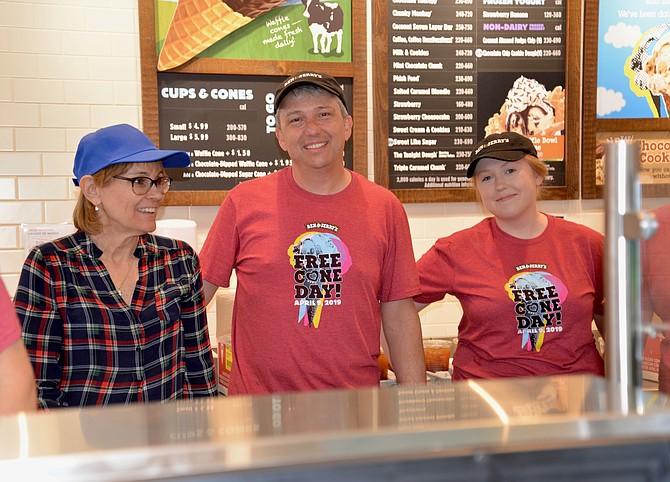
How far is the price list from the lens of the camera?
375cm

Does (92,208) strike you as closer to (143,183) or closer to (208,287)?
(143,183)

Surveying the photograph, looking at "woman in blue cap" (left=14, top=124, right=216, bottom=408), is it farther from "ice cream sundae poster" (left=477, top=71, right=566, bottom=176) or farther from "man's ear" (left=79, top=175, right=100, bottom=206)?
"ice cream sundae poster" (left=477, top=71, right=566, bottom=176)

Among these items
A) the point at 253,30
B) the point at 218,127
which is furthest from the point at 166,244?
the point at 253,30

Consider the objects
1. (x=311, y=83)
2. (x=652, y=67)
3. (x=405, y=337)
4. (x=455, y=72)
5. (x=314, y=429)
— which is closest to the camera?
(x=314, y=429)

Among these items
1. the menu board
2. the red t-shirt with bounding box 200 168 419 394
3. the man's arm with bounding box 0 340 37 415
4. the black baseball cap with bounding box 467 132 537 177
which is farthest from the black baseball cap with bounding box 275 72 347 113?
the man's arm with bounding box 0 340 37 415

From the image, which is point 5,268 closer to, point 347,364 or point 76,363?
point 76,363

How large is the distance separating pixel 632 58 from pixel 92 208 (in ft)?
9.57

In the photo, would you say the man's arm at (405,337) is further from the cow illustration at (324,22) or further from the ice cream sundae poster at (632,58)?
the ice cream sundae poster at (632,58)

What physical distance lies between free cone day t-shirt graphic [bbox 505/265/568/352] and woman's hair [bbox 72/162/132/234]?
1.32 m

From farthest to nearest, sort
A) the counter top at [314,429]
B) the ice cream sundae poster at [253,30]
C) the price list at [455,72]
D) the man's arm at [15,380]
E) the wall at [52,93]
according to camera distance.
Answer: the price list at [455,72], the ice cream sundae poster at [253,30], the wall at [52,93], the man's arm at [15,380], the counter top at [314,429]

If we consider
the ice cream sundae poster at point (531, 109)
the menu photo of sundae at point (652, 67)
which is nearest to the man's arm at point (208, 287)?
the ice cream sundae poster at point (531, 109)

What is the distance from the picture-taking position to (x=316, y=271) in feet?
7.92

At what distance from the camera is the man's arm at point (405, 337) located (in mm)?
2590

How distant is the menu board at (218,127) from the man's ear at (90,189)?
131 centimetres
